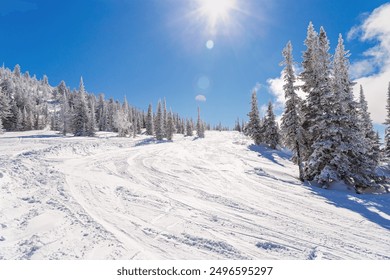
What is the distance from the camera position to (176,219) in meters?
8.01

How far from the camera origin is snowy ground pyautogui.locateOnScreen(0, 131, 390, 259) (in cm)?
600

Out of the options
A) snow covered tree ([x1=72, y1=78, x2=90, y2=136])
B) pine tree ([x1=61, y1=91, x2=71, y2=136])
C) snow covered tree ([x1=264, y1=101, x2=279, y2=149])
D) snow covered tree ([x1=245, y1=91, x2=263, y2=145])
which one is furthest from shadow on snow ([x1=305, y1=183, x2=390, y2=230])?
pine tree ([x1=61, y1=91, x2=71, y2=136])

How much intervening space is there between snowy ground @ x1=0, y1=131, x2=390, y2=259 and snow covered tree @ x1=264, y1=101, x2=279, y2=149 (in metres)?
28.4

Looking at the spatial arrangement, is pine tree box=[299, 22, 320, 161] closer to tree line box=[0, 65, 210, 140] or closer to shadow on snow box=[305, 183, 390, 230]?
shadow on snow box=[305, 183, 390, 230]

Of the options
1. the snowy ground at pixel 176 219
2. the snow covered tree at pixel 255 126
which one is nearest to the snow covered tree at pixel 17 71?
the snow covered tree at pixel 255 126

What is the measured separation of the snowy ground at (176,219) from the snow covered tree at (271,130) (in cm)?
2843

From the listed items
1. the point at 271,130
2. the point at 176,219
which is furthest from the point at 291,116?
the point at 271,130

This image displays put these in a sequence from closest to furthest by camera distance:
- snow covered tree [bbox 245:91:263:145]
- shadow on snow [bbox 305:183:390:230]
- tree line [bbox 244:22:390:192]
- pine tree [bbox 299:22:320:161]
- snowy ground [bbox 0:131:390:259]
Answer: snowy ground [bbox 0:131:390:259], shadow on snow [bbox 305:183:390:230], tree line [bbox 244:22:390:192], pine tree [bbox 299:22:320:161], snow covered tree [bbox 245:91:263:145]

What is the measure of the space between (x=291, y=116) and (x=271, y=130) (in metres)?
22.9

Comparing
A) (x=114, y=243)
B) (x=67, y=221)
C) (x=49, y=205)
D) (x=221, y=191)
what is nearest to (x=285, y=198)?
(x=221, y=191)

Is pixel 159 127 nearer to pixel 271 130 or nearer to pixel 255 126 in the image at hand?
pixel 255 126

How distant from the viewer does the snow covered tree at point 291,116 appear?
18.5 m

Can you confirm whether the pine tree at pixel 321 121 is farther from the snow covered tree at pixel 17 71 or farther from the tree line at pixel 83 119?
the snow covered tree at pixel 17 71
